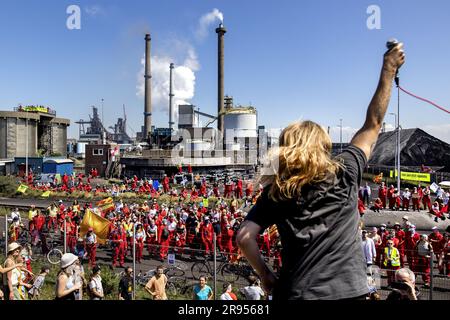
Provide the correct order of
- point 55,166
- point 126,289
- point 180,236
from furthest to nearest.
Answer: point 55,166 → point 180,236 → point 126,289

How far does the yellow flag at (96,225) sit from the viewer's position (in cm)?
1479

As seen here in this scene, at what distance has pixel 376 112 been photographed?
1780 mm

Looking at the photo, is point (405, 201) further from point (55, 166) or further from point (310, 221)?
point (55, 166)

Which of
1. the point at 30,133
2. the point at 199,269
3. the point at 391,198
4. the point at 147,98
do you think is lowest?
the point at 199,269

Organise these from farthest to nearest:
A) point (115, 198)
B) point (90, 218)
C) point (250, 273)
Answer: point (115, 198), point (90, 218), point (250, 273)

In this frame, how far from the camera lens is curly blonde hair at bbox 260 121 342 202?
1572 millimetres

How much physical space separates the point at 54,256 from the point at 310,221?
1362cm

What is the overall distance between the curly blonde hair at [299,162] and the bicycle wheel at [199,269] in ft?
31.5

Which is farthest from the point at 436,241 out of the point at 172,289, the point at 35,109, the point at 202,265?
the point at 35,109
